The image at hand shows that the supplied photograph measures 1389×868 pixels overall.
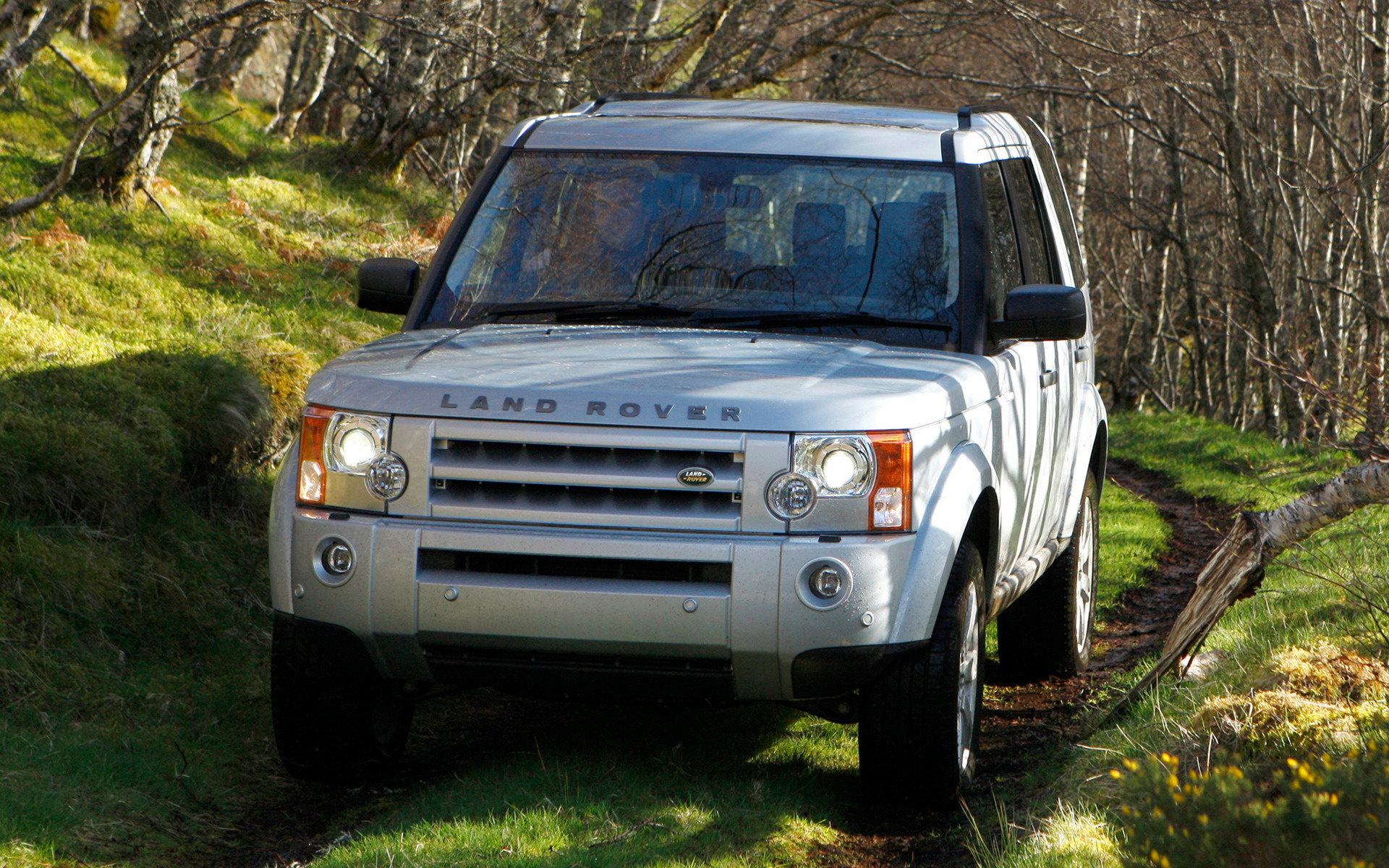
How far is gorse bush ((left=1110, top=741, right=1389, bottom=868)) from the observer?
2.76 meters

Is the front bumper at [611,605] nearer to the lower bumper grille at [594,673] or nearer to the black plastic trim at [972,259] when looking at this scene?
the lower bumper grille at [594,673]

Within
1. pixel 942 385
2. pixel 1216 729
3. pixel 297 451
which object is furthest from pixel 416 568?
pixel 1216 729

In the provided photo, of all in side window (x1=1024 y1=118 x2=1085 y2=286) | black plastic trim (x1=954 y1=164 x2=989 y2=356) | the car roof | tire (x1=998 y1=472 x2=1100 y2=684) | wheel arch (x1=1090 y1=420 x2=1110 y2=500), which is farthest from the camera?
wheel arch (x1=1090 y1=420 x2=1110 y2=500)

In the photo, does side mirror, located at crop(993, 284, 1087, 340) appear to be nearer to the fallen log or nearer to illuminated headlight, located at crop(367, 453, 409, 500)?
the fallen log

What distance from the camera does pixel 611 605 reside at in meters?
3.93

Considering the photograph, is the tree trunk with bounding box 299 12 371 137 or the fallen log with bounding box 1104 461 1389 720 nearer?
the fallen log with bounding box 1104 461 1389 720

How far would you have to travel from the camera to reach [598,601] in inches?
155

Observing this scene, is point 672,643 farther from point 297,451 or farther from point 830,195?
point 830,195

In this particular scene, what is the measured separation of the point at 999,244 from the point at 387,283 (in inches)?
89.5

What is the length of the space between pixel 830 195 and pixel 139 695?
3117mm

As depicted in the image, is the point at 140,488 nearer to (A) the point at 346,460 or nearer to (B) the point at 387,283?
(B) the point at 387,283

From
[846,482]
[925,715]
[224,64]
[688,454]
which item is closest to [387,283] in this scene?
[688,454]

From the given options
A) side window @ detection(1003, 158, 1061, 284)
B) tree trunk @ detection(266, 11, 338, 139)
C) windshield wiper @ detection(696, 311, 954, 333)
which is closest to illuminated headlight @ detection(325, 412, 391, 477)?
windshield wiper @ detection(696, 311, 954, 333)

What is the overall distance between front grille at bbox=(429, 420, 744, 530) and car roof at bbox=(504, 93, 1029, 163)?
1685mm
